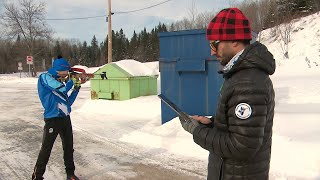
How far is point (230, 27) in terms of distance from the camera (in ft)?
6.18

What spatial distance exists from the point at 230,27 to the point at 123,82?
33.2 ft

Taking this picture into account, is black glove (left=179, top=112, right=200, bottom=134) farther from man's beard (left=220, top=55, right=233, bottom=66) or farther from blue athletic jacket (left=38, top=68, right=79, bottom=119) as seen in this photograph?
blue athletic jacket (left=38, top=68, right=79, bottom=119)

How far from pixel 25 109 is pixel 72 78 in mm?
8877

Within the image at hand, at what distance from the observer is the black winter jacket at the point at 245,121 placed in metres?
1.73

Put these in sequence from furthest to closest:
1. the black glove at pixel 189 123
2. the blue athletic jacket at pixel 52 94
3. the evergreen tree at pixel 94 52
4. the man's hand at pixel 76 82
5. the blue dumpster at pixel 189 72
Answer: the evergreen tree at pixel 94 52 < the blue dumpster at pixel 189 72 < the man's hand at pixel 76 82 < the blue athletic jacket at pixel 52 94 < the black glove at pixel 189 123

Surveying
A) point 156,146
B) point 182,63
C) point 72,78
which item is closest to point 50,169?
point 72,78

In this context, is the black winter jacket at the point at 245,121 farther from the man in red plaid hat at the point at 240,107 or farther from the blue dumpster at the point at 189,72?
the blue dumpster at the point at 189,72

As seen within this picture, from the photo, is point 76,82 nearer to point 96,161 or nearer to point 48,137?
point 48,137

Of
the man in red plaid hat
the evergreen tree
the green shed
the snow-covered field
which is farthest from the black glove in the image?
the evergreen tree

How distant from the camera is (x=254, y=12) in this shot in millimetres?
40156

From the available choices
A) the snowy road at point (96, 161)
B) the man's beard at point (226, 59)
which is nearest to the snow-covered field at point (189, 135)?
the snowy road at point (96, 161)

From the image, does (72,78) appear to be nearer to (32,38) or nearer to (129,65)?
(129,65)

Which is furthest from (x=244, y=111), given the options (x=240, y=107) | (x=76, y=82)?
(x=76, y=82)

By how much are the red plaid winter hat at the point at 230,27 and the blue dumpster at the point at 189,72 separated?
5.48 m
